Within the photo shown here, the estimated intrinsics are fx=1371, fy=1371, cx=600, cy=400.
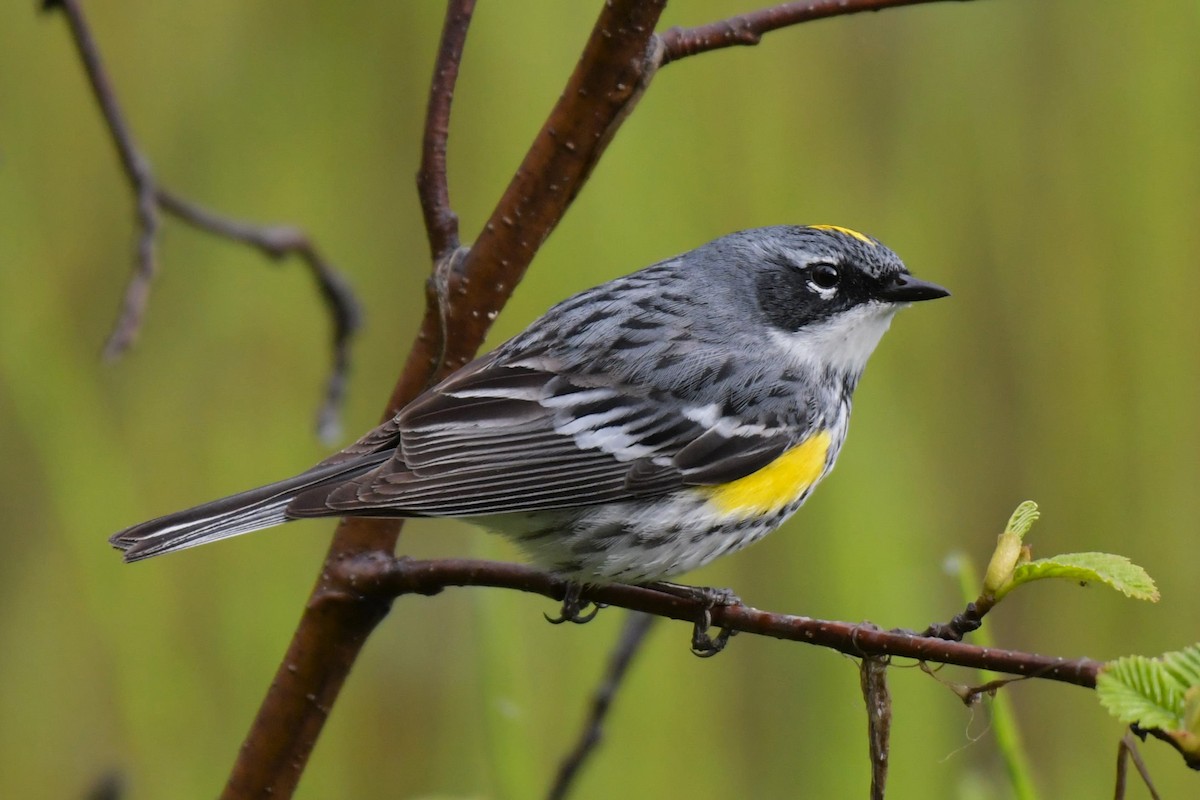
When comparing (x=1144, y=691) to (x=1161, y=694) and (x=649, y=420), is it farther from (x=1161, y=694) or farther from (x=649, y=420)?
(x=649, y=420)

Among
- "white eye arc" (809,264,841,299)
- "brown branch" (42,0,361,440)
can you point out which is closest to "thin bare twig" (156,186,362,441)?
"brown branch" (42,0,361,440)

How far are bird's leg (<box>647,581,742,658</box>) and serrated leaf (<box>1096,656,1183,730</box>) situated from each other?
79 centimetres

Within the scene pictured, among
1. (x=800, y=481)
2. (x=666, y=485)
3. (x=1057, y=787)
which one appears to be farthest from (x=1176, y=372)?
(x=666, y=485)

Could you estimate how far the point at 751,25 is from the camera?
7.69ft

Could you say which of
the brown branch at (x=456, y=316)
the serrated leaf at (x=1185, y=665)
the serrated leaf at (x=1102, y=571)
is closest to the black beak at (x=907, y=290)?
the brown branch at (x=456, y=316)

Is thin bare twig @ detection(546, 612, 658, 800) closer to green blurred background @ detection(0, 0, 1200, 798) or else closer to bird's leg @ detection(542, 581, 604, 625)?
bird's leg @ detection(542, 581, 604, 625)

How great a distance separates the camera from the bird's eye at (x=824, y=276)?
336 cm

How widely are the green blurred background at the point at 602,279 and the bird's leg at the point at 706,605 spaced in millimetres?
1090

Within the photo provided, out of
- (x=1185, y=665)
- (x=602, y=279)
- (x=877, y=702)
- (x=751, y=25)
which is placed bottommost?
(x=877, y=702)

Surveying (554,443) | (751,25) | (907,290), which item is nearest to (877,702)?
(751,25)

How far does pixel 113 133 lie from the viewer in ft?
9.48

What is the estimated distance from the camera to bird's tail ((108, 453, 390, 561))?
2.39 m

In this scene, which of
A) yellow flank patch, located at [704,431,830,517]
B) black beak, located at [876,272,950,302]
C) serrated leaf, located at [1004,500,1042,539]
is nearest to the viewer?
serrated leaf, located at [1004,500,1042,539]

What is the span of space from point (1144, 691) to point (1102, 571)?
0.18 m
